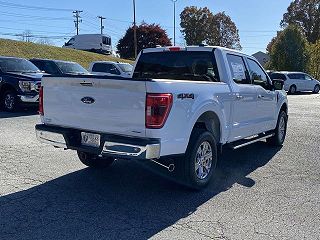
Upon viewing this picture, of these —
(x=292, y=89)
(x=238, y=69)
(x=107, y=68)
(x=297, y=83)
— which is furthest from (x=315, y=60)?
(x=238, y=69)

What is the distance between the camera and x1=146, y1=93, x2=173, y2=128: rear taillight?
4336mm

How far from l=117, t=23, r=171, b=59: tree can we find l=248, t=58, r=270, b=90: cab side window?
58.6 metres

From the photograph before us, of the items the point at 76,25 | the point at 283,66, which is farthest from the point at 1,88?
the point at 76,25

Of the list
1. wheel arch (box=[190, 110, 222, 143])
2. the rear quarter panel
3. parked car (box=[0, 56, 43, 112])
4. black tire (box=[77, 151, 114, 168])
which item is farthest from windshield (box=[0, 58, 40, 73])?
the rear quarter panel

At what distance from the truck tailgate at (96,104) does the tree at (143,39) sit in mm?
60939

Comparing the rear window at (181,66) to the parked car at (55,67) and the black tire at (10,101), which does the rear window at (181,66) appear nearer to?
the black tire at (10,101)

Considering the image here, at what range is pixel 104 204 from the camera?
4688 millimetres

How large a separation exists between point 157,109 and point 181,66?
7.10 ft

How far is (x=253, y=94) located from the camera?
6.80m

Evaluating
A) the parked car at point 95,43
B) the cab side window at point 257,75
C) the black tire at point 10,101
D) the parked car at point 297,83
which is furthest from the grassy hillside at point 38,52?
the cab side window at point 257,75

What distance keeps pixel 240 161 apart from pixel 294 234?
313cm

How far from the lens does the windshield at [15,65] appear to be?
13344 mm

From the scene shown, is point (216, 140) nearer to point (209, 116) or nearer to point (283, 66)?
point (209, 116)

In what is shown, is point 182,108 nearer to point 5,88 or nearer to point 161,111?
point 161,111
